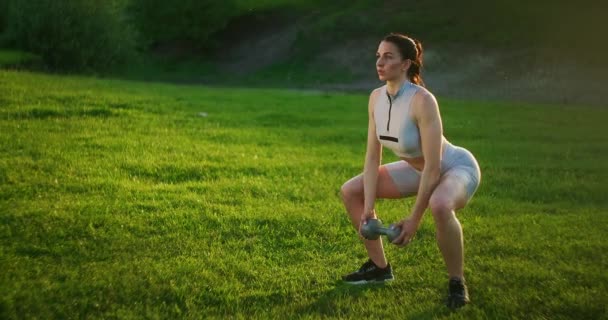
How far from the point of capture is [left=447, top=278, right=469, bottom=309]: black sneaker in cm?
468

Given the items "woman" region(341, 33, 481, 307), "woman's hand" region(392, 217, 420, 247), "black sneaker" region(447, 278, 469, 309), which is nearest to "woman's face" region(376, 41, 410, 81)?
"woman" region(341, 33, 481, 307)

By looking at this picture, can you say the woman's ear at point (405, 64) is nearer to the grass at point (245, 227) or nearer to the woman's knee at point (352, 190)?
the woman's knee at point (352, 190)

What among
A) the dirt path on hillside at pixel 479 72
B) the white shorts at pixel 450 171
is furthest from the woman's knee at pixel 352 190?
the dirt path on hillside at pixel 479 72

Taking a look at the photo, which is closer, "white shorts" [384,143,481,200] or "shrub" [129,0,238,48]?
"white shorts" [384,143,481,200]

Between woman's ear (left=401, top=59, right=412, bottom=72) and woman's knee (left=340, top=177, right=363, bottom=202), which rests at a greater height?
woman's ear (left=401, top=59, right=412, bottom=72)

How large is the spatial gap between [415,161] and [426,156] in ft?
1.04

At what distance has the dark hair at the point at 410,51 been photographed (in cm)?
466

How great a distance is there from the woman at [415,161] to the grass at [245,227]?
0.56 meters

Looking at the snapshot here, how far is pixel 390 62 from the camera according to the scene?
184 inches

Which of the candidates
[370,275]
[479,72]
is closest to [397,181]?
[370,275]

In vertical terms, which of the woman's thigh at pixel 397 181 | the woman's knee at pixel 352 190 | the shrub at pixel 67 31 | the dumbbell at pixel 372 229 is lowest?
the dumbbell at pixel 372 229

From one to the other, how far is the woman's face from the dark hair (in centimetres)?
4

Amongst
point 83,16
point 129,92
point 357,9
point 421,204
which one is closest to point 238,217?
point 421,204

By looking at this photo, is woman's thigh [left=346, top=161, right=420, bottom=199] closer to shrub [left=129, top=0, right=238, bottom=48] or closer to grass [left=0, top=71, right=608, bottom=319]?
grass [left=0, top=71, right=608, bottom=319]
